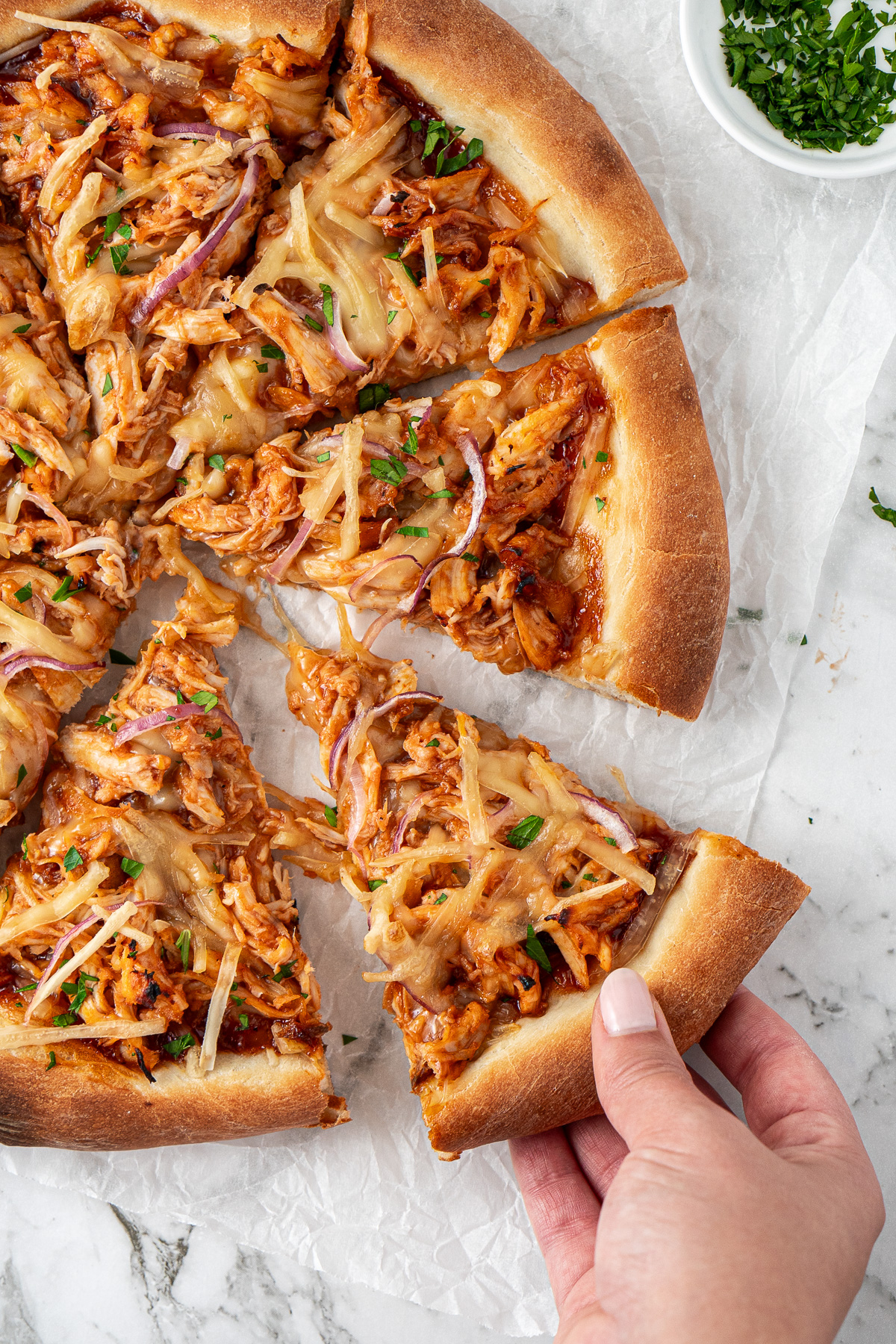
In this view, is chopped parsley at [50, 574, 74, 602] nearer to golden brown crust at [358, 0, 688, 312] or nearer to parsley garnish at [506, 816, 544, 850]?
parsley garnish at [506, 816, 544, 850]

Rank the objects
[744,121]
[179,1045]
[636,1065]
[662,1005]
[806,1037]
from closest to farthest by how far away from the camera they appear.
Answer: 1. [636,1065]
2. [662,1005]
3. [179,1045]
4. [744,121]
5. [806,1037]

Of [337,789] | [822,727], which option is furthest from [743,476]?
[337,789]

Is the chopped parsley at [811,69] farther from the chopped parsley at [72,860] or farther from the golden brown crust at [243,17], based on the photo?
the chopped parsley at [72,860]

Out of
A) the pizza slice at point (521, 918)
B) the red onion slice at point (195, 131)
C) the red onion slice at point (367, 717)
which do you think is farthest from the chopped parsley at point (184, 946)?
the red onion slice at point (195, 131)

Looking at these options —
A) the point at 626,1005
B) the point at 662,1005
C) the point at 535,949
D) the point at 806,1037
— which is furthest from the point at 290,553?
the point at 806,1037

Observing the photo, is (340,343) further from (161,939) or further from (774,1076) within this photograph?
(774,1076)

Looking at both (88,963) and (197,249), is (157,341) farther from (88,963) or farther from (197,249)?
(88,963)
